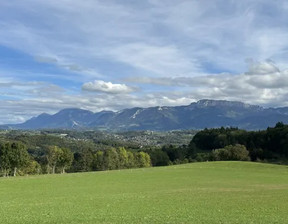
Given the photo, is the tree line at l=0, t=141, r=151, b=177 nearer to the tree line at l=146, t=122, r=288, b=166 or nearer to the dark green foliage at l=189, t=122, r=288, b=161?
the tree line at l=146, t=122, r=288, b=166

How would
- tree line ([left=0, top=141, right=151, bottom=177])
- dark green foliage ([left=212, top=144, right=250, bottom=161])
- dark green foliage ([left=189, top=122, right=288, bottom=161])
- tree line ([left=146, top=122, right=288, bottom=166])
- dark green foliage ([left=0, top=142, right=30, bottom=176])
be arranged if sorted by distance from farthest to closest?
dark green foliage ([left=189, top=122, right=288, bottom=161]) < tree line ([left=146, top=122, right=288, bottom=166]) < dark green foliage ([left=212, top=144, right=250, bottom=161]) < tree line ([left=0, top=141, right=151, bottom=177]) < dark green foliage ([left=0, top=142, right=30, bottom=176])

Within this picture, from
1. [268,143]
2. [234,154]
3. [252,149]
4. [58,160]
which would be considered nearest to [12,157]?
[58,160]

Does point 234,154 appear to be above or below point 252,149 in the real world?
below

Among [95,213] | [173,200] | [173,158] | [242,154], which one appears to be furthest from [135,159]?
[95,213]

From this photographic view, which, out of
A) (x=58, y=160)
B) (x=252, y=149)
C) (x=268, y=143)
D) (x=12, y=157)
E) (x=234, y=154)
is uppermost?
(x=268, y=143)

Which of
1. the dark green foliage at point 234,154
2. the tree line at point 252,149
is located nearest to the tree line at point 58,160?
the tree line at point 252,149

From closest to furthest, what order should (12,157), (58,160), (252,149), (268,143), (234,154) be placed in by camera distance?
1. (12,157)
2. (58,160)
3. (234,154)
4. (252,149)
5. (268,143)

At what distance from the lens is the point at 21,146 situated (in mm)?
121500

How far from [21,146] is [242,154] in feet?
273

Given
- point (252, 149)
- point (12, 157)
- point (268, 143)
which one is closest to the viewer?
point (12, 157)

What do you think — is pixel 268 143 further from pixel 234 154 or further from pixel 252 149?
pixel 234 154

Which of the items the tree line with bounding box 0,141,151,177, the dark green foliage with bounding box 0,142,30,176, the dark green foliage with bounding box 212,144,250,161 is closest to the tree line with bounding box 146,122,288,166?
the dark green foliage with bounding box 212,144,250,161

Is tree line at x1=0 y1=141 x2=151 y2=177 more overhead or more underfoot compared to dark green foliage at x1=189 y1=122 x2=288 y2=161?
more underfoot

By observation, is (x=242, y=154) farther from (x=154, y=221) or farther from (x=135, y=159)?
(x=154, y=221)
